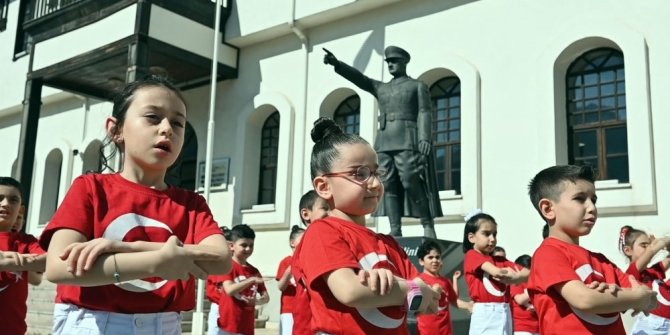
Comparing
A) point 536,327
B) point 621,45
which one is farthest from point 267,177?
point 536,327

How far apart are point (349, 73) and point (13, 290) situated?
18.2ft

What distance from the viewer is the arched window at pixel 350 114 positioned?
42.4 ft

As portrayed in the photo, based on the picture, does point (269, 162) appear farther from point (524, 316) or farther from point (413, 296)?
point (413, 296)

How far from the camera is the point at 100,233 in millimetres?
1817

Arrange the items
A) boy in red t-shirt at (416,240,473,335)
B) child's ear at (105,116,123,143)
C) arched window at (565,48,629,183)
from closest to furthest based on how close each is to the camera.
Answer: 1. child's ear at (105,116,123,143)
2. boy in red t-shirt at (416,240,473,335)
3. arched window at (565,48,629,183)

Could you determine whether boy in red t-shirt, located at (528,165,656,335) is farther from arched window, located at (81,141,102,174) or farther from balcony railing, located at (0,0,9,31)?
balcony railing, located at (0,0,9,31)

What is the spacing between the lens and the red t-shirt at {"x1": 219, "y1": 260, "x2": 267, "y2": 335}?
5633 millimetres

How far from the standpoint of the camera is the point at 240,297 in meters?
5.60

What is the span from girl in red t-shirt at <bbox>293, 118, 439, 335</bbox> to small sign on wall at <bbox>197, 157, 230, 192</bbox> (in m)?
11.9

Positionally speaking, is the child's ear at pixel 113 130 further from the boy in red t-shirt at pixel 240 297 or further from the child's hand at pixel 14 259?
the boy in red t-shirt at pixel 240 297

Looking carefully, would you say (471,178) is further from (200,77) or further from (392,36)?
(200,77)

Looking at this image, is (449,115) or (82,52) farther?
(82,52)

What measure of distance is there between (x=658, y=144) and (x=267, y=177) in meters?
8.01

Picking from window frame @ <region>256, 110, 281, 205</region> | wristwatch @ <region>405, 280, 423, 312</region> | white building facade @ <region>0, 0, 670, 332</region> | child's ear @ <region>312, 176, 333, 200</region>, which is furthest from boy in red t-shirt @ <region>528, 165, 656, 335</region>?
window frame @ <region>256, 110, 281, 205</region>
